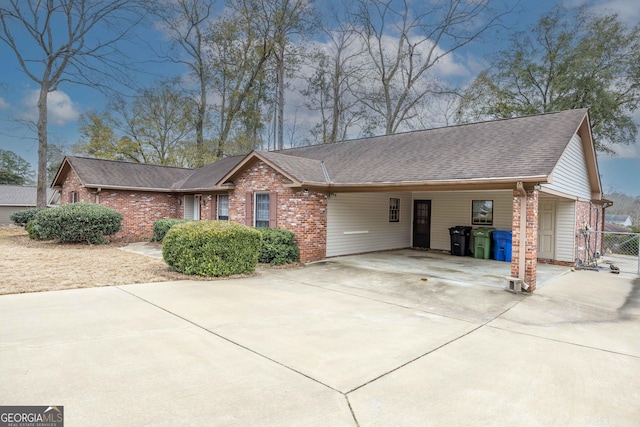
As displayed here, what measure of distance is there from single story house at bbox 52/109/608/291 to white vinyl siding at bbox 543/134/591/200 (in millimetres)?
34

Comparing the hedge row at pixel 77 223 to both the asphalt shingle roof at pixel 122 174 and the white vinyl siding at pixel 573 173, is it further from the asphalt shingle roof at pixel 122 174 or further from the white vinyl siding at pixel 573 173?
the white vinyl siding at pixel 573 173

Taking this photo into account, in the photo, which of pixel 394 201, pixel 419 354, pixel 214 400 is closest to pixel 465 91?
pixel 394 201

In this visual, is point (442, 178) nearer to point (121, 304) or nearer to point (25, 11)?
point (121, 304)

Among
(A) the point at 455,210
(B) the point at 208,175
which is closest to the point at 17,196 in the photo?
(B) the point at 208,175

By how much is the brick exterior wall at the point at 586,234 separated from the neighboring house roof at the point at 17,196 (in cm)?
3628

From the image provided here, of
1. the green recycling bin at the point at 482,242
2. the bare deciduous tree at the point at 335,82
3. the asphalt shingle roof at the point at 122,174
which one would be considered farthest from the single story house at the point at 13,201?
the green recycling bin at the point at 482,242

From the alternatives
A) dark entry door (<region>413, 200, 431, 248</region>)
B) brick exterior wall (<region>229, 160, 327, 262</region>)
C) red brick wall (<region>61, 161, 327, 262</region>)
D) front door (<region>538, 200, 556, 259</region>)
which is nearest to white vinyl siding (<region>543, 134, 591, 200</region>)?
front door (<region>538, 200, 556, 259</region>)

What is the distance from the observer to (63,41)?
67.5 feet

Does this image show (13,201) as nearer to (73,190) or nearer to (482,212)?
(73,190)

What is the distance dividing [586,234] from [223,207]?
1324cm

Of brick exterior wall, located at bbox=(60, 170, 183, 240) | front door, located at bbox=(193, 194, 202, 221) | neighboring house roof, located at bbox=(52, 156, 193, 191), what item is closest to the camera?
neighboring house roof, located at bbox=(52, 156, 193, 191)

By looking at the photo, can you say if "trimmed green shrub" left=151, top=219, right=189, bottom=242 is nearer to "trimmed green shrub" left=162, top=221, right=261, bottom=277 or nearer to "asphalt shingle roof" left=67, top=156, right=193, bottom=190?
"asphalt shingle roof" left=67, top=156, right=193, bottom=190

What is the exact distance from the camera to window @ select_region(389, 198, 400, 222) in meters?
14.2

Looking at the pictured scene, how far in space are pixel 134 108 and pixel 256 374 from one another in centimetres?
3130
